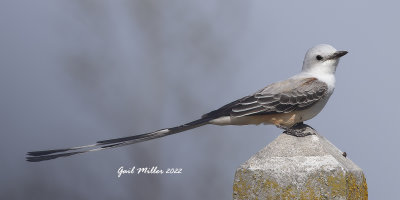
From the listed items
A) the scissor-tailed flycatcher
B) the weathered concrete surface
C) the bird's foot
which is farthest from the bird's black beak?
the weathered concrete surface

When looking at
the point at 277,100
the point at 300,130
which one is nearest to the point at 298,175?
the point at 300,130

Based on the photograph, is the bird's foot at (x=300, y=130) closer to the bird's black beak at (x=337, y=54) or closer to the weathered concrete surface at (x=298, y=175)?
the weathered concrete surface at (x=298, y=175)

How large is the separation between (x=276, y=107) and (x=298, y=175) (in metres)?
1.61

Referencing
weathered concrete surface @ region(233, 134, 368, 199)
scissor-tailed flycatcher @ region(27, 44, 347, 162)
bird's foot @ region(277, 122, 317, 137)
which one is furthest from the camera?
scissor-tailed flycatcher @ region(27, 44, 347, 162)

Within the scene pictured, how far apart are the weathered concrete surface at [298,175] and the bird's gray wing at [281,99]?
94 centimetres

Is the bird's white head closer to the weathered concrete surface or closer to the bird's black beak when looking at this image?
the bird's black beak

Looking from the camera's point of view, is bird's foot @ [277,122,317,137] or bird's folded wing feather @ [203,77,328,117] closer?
bird's foot @ [277,122,317,137]

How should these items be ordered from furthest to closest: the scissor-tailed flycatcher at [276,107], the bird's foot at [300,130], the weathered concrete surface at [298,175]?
the scissor-tailed flycatcher at [276,107], the bird's foot at [300,130], the weathered concrete surface at [298,175]

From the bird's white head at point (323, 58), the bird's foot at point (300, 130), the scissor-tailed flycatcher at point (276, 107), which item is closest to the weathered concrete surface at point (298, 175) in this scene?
the bird's foot at point (300, 130)

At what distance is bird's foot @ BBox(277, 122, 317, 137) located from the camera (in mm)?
6287

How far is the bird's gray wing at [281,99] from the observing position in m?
6.95

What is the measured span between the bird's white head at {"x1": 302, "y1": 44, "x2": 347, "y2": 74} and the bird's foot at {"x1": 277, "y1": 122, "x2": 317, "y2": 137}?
999 mm

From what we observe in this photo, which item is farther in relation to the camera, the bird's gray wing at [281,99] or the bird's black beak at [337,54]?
the bird's black beak at [337,54]

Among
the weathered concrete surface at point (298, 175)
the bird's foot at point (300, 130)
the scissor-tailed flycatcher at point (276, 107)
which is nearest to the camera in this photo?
the weathered concrete surface at point (298, 175)
